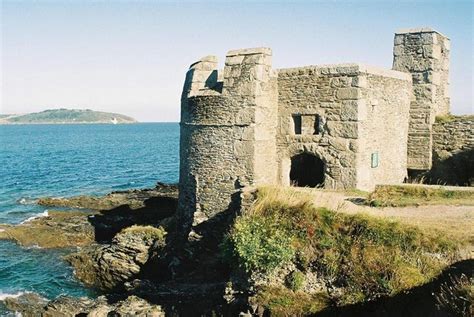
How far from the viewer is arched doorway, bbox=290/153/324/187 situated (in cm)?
2131

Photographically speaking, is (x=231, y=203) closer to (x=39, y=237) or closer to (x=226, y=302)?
(x=226, y=302)

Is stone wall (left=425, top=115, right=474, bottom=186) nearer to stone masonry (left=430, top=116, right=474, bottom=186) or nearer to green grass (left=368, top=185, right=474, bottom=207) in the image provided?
stone masonry (left=430, top=116, right=474, bottom=186)

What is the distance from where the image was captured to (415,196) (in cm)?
1653

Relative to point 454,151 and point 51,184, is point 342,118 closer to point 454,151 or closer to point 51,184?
point 454,151

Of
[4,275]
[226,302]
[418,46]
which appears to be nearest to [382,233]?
[226,302]

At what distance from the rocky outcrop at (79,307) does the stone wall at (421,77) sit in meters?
13.0

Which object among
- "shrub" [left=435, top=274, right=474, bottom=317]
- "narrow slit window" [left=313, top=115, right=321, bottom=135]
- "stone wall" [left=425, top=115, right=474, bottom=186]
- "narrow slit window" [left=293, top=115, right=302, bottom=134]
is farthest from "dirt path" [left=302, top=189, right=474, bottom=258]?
"stone wall" [left=425, top=115, right=474, bottom=186]

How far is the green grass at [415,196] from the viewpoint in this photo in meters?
15.4

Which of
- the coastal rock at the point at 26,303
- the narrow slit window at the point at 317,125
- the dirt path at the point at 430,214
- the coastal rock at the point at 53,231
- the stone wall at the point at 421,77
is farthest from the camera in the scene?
the coastal rock at the point at 53,231

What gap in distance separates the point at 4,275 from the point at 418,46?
22.5 m

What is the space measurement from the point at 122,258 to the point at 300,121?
33.4 feet

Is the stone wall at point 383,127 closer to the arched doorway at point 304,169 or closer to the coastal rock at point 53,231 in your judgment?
the arched doorway at point 304,169

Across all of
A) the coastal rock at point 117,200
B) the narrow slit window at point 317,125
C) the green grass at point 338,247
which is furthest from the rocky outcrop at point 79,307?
the coastal rock at point 117,200

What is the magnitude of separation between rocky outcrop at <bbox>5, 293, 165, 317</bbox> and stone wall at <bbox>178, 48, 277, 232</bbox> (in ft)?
13.1
